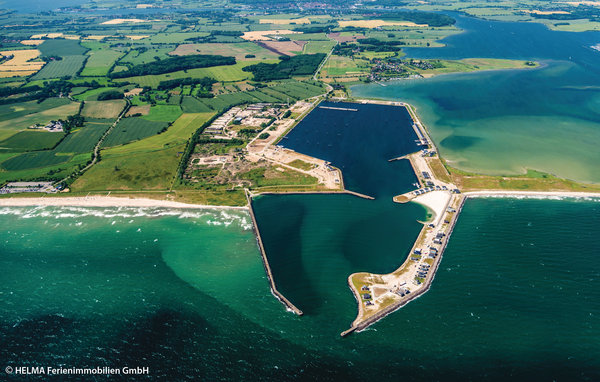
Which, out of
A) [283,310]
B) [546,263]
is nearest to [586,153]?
[546,263]

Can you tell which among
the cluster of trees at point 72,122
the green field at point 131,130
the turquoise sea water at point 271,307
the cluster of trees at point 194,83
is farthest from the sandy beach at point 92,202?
the cluster of trees at point 194,83

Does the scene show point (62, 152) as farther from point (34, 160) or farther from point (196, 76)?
point (196, 76)

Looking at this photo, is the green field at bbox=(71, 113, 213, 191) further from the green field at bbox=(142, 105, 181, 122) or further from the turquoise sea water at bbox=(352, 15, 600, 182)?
the turquoise sea water at bbox=(352, 15, 600, 182)

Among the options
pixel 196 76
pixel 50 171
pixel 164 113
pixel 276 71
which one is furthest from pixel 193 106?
pixel 50 171

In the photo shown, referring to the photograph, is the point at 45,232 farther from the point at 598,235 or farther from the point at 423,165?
the point at 598,235

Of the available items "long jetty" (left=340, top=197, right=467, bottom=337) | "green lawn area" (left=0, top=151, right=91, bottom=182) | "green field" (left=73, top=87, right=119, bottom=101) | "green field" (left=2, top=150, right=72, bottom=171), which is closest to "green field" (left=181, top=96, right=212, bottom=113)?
"green field" (left=73, top=87, right=119, bottom=101)
